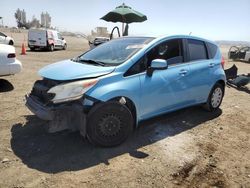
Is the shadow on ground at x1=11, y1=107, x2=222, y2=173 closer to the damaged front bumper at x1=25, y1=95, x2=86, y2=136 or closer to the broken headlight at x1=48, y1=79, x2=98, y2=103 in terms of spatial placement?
the damaged front bumper at x1=25, y1=95, x2=86, y2=136

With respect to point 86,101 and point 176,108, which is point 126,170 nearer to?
point 86,101

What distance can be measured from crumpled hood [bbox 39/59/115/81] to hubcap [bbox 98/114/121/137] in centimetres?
66

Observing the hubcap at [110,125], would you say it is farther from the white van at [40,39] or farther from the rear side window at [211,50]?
the white van at [40,39]

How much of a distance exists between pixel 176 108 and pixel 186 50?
1130mm

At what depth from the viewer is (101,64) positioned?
4.83m

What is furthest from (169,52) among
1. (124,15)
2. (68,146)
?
(124,15)

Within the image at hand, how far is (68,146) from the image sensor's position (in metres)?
4.61

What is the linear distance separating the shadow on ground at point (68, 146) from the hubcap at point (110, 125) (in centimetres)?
26

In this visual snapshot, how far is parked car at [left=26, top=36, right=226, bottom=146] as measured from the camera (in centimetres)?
429

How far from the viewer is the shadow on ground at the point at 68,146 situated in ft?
13.5

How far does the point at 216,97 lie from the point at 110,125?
3188mm

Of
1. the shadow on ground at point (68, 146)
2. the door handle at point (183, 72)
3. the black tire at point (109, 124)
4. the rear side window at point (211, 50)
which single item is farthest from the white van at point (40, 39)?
the black tire at point (109, 124)

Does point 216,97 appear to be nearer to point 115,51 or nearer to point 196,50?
point 196,50

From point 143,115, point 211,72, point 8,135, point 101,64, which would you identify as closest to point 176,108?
point 143,115
